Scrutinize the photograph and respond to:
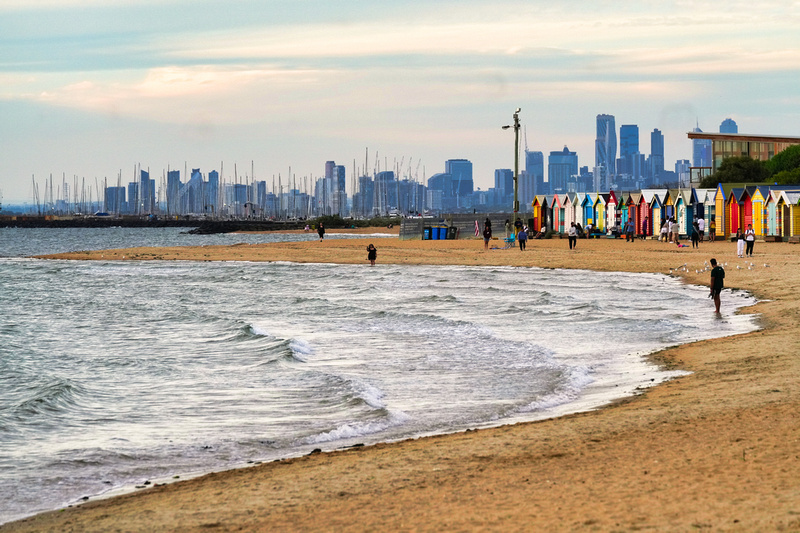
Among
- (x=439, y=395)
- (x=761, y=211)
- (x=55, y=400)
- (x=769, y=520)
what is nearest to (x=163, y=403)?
(x=55, y=400)

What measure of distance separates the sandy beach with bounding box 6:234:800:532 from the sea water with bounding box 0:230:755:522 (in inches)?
44.3

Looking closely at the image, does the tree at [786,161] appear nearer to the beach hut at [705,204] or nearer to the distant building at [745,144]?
the distant building at [745,144]

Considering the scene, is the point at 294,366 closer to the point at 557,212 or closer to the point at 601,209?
the point at 601,209

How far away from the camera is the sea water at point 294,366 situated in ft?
39.5

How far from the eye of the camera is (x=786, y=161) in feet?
307

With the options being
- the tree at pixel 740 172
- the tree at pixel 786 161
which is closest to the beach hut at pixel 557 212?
the tree at pixel 740 172

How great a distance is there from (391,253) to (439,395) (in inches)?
1711

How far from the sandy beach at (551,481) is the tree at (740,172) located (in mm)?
83215

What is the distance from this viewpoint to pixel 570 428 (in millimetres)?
11227

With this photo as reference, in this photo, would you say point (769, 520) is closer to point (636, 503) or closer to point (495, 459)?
point (636, 503)

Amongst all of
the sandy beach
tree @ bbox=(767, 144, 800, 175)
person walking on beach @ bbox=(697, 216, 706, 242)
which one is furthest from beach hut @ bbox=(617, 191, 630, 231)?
the sandy beach

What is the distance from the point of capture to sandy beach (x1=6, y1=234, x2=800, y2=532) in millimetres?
7383

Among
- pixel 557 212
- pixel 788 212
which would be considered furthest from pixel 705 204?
pixel 557 212

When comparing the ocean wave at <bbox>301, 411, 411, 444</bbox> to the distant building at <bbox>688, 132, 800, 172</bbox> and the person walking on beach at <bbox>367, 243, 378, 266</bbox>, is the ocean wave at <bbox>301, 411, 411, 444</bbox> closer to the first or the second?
the person walking on beach at <bbox>367, 243, 378, 266</bbox>
